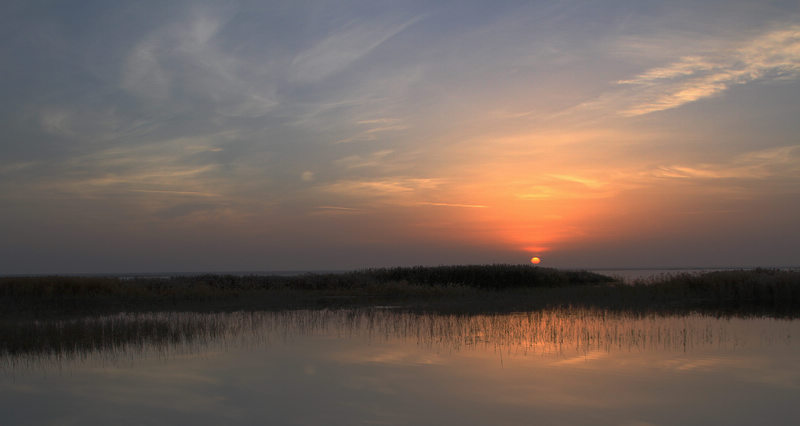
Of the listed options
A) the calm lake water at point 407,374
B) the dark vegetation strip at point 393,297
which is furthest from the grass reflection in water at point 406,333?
the dark vegetation strip at point 393,297

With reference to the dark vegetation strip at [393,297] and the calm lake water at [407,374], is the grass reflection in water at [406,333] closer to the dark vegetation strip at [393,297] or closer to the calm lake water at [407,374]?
the calm lake water at [407,374]

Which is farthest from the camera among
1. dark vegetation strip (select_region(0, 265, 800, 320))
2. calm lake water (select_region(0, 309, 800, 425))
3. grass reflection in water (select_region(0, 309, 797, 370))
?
dark vegetation strip (select_region(0, 265, 800, 320))

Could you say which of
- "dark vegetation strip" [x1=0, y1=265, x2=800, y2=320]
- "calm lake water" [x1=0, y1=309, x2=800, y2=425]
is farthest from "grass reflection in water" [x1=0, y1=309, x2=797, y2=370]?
"dark vegetation strip" [x1=0, y1=265, x2=800, y2=320]

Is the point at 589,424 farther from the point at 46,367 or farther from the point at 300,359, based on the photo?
the point at 46,367

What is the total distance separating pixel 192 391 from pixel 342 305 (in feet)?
42.7

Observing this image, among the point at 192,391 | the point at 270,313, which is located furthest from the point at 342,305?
the point at 192,391

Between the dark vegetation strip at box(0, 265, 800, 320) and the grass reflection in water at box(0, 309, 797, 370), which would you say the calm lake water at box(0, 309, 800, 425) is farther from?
the dark vegetation strip at box(0, 265, 800, 320)

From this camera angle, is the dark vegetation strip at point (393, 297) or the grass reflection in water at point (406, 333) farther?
the dark vegetation strip at point (393, 297)

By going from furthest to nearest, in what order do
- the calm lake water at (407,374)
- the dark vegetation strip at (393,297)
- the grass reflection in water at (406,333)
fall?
the dark vegetation strip at (393,297) < the grass reflection in water at (406,333) < the calm lake water at (407,374)

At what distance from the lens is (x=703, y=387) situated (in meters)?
8.21

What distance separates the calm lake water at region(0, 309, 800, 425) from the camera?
7137mm

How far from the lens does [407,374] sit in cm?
925

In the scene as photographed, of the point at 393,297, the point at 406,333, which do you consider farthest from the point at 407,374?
the point at 393,297

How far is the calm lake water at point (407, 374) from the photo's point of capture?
23.4ft
